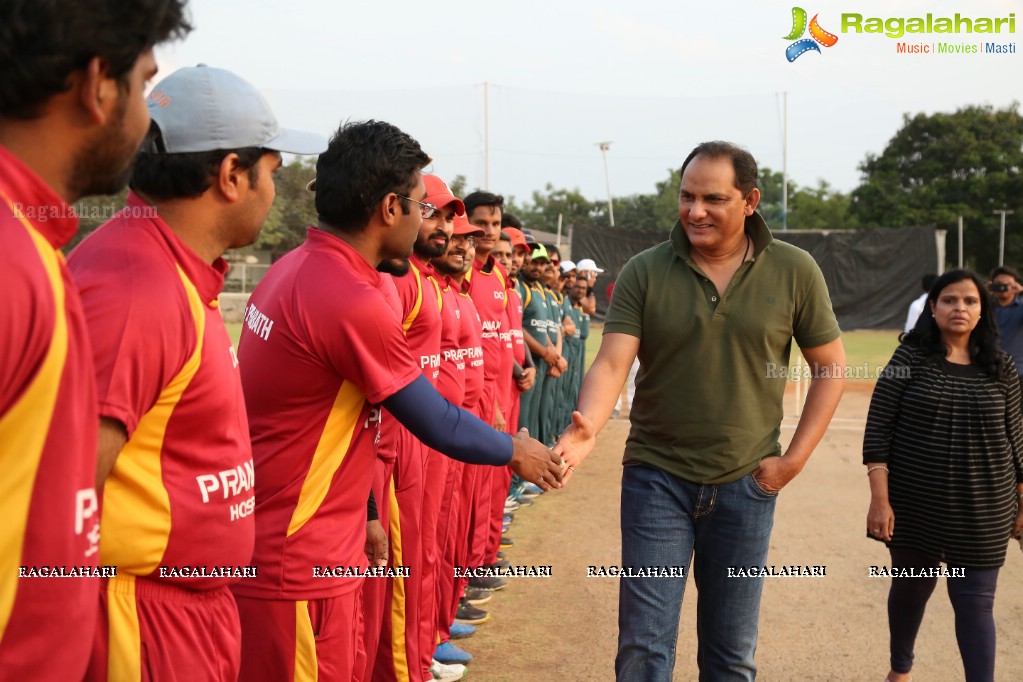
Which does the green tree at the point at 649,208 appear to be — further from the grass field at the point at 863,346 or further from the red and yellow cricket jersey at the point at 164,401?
the red and yellow cricket jersey at the point at 164,401

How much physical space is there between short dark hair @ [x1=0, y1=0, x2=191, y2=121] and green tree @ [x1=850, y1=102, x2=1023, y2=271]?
49.6 m

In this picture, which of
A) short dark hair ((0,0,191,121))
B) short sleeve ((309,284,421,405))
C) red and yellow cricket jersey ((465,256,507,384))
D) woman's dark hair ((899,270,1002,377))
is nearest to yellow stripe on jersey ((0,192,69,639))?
short dark hair ((0,0,191,121))

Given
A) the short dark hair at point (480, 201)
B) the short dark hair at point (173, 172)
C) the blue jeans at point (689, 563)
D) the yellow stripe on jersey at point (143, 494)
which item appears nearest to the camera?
the yellow stripe on jersey at point (143, 494)

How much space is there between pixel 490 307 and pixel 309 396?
4.43m

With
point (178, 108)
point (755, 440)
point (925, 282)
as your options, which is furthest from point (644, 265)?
point (925, 282)

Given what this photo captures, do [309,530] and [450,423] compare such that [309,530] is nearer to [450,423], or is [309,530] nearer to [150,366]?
[450,423]

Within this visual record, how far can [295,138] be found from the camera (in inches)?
109

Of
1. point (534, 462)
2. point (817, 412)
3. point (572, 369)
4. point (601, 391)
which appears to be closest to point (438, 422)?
point (534, 462)

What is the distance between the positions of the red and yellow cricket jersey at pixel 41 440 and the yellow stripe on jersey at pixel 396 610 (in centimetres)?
302

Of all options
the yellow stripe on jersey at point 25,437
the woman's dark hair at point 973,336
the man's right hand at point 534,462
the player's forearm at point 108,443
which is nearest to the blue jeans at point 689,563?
the man's right hand at point 534,462

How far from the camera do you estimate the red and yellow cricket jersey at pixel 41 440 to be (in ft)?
4.36

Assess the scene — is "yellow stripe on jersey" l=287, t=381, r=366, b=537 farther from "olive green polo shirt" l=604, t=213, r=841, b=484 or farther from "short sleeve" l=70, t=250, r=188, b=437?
"olive green polo shirt" l=604, t=213, r=841, b=484

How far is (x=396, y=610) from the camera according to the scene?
4543mm

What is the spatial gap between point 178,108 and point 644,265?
210cm
